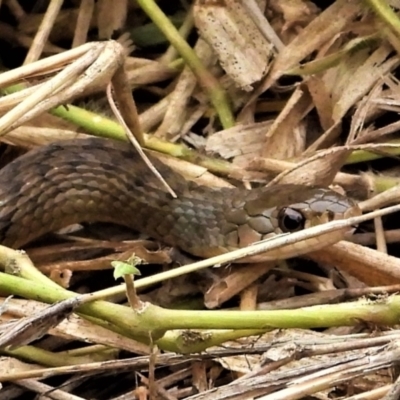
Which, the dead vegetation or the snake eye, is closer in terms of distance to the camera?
the dead vegetation

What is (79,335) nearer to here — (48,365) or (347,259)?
(48,365)

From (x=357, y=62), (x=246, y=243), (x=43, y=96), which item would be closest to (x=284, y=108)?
(x=357, y=62)

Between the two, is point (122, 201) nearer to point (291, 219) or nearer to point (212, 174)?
point (212, 174)

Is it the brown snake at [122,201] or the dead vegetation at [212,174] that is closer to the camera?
the dead vegetation at [212,174]
